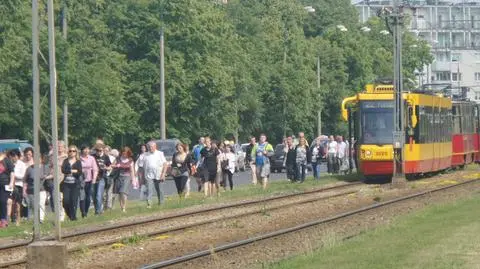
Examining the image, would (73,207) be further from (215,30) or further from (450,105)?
(215,30)

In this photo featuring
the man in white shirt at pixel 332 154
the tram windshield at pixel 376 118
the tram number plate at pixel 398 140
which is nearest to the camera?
the tram number plate at pixel 398 140

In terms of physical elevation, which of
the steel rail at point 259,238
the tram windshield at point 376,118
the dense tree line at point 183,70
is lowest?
the steel rail at point 259,238

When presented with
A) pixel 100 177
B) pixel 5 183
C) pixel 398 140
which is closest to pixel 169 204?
pixel 100 177

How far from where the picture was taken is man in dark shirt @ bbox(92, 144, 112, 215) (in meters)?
33.1

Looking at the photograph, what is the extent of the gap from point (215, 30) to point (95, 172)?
48.8 meters

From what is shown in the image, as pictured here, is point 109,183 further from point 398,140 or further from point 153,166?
point 398,140

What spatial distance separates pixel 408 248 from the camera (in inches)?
810

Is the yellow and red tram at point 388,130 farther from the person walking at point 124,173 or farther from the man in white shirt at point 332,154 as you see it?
the person walking at point 124,173

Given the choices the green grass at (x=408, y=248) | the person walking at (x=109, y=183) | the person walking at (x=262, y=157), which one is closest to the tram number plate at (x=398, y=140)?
the person walking at (x=262, y=157)

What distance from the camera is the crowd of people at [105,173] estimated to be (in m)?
29.6

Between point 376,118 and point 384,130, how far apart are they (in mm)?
501

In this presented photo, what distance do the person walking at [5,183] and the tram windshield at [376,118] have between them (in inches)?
748

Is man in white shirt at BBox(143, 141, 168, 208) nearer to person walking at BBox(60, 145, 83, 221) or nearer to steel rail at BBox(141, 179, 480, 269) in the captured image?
person walking at BBox(60, 145, 83, 221)

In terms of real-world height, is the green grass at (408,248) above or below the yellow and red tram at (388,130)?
below
